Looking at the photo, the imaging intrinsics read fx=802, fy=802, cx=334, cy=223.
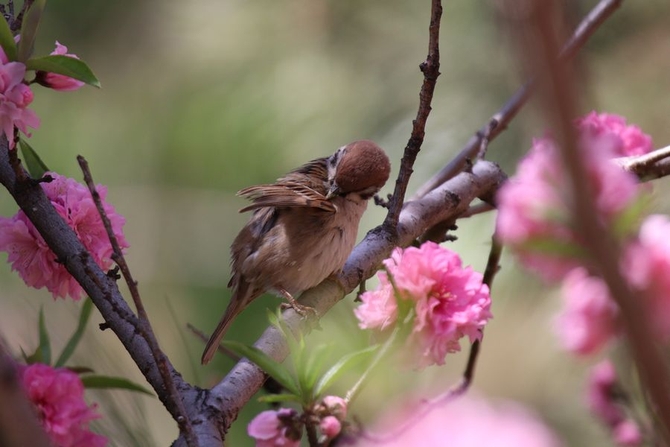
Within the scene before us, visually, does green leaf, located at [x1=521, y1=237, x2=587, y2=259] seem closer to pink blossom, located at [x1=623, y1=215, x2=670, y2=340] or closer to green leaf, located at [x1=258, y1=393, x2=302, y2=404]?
pink blossom, located at [x1=623, y1=215, x2=670, y2=340]

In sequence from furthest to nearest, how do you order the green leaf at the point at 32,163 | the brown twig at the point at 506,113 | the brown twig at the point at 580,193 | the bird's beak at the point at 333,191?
the bird's beak at the point at 333,191 < the brown twig at the point at 506,113 < the green leaf at the point at 32,163 < the brown twig at the point at 580,193

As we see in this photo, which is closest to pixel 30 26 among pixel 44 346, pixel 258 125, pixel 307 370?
pixel 44 346

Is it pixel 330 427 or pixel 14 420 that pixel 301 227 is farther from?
pixel 14 420

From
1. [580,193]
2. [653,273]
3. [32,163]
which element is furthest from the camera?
[32,163]

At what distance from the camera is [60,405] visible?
1.94ft

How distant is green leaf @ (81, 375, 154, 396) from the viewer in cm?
66

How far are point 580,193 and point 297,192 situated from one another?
1199 mm

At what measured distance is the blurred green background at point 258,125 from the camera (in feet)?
6.25

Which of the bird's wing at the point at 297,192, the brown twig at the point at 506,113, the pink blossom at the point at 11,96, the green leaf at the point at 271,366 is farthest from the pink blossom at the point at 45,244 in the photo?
the brown twig at the point at 506,113

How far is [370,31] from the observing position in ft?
8.73

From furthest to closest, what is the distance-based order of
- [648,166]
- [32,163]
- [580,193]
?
[648,166] → [32,163] → [580,193]

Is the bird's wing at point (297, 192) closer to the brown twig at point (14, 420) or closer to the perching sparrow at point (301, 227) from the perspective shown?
the perching sparrow at point (301, 227)

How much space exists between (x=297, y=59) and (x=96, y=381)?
7.79ft

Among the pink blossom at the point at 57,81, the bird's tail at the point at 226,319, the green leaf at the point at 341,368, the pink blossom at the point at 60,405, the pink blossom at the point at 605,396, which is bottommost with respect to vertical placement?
the bird's tail at the point at 226,319
